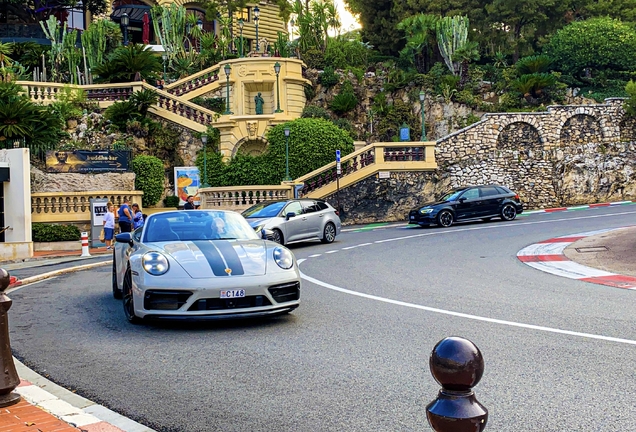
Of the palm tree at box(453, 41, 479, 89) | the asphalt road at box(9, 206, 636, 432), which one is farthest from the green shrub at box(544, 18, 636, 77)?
the asphalt road at box(9, 206, 636, 432)

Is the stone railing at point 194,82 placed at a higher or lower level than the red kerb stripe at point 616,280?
higher

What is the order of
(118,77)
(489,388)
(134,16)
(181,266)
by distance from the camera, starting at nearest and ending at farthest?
(489,388) → (181,266) → (118,77) → (134,16)

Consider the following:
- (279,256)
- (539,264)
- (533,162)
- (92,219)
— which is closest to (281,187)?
(92,219)

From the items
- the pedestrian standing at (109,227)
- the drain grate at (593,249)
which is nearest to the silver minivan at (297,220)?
the pedestrian standing at (109,227)

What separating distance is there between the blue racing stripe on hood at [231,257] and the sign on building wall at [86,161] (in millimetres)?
22466

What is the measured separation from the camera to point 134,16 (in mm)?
60969

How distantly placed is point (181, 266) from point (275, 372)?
252 cm

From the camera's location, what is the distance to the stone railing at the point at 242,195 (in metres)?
32.2

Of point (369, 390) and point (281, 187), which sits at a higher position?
point (281, 187)

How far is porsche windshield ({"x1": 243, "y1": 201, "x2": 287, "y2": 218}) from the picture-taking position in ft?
72.8

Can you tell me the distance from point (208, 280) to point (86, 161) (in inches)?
932

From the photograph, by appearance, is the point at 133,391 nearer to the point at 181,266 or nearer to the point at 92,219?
the point at 181,266

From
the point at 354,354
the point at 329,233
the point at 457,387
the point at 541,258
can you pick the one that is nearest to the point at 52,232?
the point at 329,233

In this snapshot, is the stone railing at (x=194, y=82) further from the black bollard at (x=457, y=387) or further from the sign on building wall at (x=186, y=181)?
the black bollard at (x=457, y=387)
